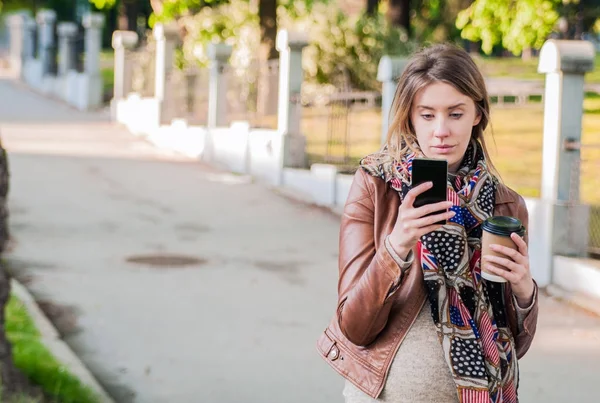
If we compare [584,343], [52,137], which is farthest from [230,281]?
[52,137]

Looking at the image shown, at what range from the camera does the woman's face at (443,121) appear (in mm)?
2875

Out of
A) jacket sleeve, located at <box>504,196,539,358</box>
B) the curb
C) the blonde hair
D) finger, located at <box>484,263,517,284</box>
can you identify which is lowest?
the curb

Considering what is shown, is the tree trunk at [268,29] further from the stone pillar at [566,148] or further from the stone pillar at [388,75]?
the stone pillar at [566,148]

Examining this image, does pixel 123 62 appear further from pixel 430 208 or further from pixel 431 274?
pixel 430 208

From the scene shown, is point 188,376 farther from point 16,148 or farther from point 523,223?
point 16,148

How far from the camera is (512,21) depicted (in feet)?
61.9

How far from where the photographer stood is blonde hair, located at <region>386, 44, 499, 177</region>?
2885mm

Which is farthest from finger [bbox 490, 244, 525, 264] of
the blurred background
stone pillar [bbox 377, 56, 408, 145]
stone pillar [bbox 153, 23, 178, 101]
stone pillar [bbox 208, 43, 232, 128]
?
stone pillar [bbox 153, 23, 178, 101]

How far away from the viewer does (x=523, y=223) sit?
9.71ft

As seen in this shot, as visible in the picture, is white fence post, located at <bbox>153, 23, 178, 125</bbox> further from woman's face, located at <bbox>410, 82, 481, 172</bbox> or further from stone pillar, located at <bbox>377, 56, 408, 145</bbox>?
woman's face, located at <bbox>410, 82, 481, 172</bbox>

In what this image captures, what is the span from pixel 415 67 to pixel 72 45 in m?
32.3

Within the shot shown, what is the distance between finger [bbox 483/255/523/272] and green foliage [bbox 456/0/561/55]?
52.5 ft

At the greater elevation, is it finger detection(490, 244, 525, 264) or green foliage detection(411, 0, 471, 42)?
green foliage detection(411, 0, 471, 42)

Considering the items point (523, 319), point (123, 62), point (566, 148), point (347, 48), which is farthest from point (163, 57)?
point (523, 319)
